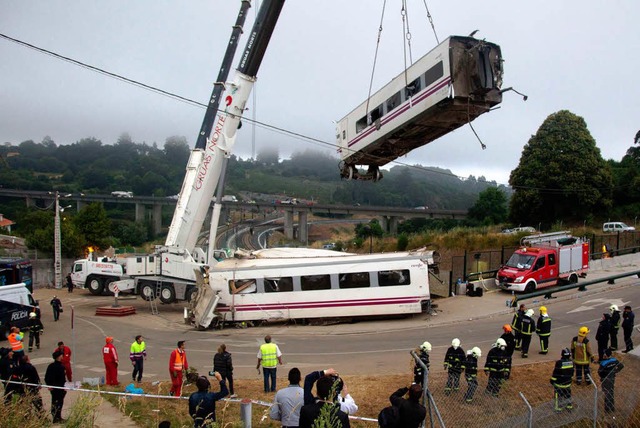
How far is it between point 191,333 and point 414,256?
9.65 m

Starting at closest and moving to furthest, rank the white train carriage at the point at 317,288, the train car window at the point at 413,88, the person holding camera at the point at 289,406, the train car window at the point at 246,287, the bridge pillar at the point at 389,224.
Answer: the person holding camera at the point at 289,406 < the train car window at the point at 413,88 < the white train carriage at the point at 317,288 < the train car window at the point at 246,287 < the bridge pillar at the point at 389,224

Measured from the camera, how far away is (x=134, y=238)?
281 ft

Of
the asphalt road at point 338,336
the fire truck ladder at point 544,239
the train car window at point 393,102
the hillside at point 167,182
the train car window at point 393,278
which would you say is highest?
the hillside at point 167,182

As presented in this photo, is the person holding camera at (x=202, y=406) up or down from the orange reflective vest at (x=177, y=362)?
up

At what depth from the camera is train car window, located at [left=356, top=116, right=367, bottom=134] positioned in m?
16.8

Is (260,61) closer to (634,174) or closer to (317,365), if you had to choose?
(317,365)

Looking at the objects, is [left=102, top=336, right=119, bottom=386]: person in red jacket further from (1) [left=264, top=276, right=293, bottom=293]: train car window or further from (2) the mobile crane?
(2) the mobile crane

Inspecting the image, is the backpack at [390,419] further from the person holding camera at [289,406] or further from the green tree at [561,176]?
the green tree at [561,176]

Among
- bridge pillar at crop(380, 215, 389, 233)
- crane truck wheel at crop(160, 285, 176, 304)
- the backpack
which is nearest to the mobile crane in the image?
crane truck wheel at crop(160, 285, 176, 304)

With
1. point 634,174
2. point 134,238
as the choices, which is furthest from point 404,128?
point 134,238

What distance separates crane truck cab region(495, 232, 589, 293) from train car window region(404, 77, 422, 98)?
41.1 ft

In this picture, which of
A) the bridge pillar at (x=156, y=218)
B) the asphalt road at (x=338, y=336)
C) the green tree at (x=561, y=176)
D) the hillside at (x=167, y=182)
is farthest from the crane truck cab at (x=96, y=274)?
the hillside at (x=167, y=182)

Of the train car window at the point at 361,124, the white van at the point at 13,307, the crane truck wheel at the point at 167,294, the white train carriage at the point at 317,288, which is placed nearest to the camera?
the train car window at the point at 361,124

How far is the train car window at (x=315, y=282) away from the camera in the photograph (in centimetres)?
2081
